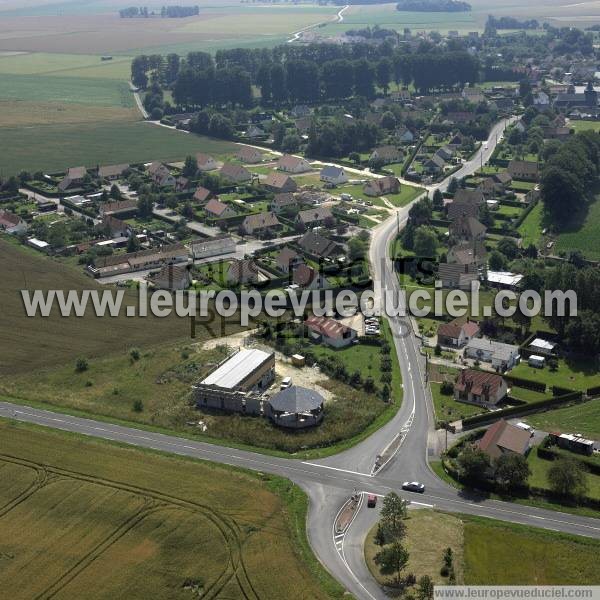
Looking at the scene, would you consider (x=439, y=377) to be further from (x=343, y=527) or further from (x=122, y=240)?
(x=122, y=240)

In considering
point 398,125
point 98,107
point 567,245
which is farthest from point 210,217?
point 98,107

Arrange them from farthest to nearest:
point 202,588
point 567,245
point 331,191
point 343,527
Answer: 1. point 331,191
2. point 567,245
3. point 343,527
4. point 202,588

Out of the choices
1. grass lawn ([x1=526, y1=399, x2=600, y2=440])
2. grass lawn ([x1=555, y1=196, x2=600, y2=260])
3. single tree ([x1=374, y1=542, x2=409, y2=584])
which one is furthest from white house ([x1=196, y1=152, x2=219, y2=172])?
single tree ([x1=374, y1=542, x2=409, y2=584])

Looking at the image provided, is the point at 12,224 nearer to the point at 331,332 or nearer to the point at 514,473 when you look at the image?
the point at 331,332

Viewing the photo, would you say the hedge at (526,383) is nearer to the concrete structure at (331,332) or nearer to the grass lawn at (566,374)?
the grass lawn at (566,374)

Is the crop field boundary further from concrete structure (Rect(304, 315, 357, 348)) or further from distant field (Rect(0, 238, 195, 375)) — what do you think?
concrete structure (Rect(304, 315, 357, 348))
